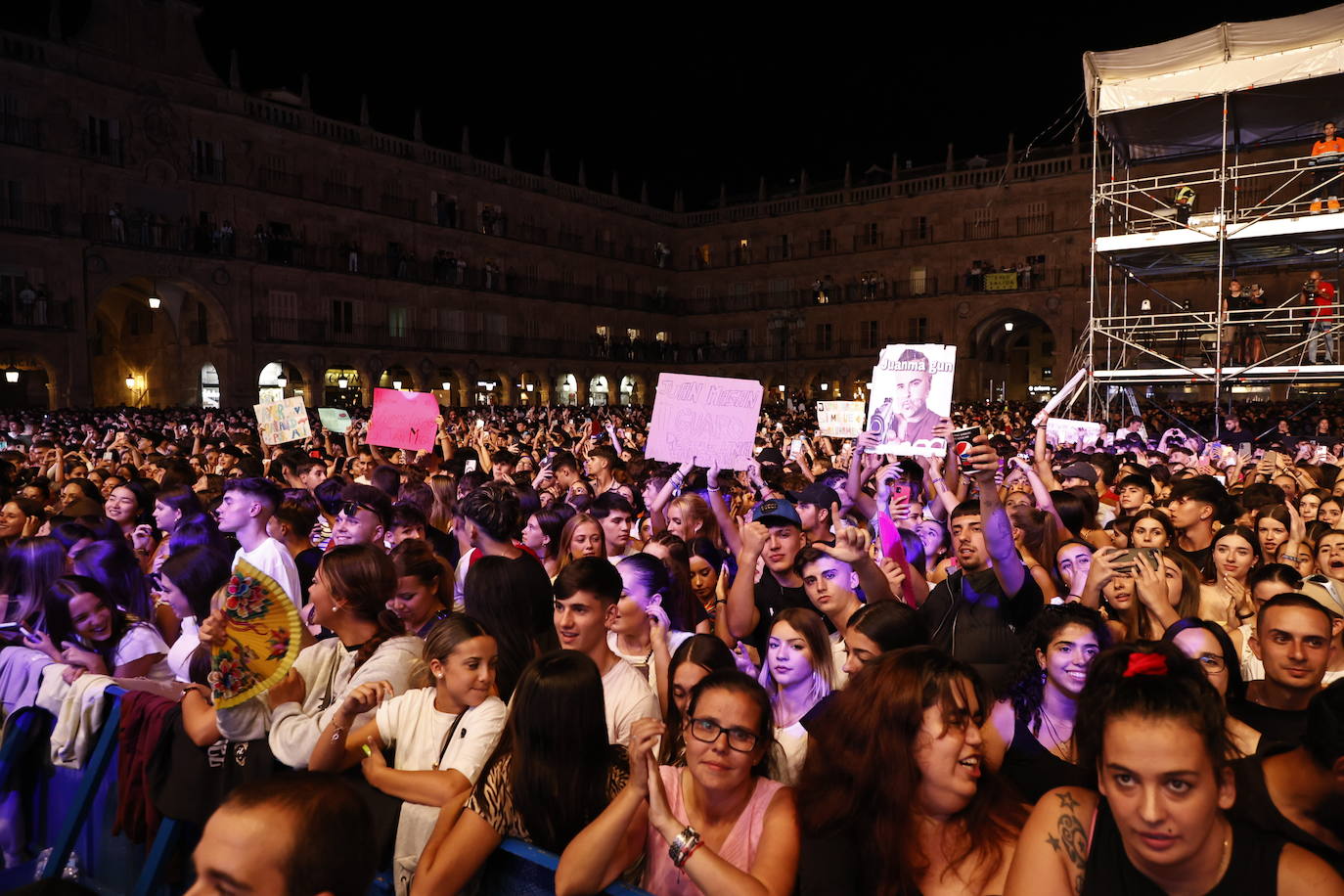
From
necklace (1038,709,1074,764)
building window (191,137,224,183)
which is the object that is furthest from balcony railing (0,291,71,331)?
necklace (1038,709,1074,764)

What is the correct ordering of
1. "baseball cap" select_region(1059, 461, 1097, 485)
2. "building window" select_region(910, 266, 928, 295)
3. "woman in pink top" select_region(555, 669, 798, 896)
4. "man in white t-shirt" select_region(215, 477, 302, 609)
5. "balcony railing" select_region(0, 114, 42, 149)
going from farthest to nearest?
"building window" select_region(910, 266, 928, 295), "balcony railing" select_region(0, 114, 42, 149), "baseball cap" select_region(1059, 461, 1097, 485), "man in white t-shirt" select_region(215, 477, 302, 609), "woman in pink top" select_region(555, 669, 798, 896)

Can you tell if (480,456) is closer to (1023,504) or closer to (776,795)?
(1023,504)

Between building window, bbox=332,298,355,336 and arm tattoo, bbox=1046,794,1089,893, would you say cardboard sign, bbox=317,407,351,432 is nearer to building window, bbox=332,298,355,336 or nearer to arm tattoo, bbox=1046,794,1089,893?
arm tattoo, bbox=1046,794,1089,893

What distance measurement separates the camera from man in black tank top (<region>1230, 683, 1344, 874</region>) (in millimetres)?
2289

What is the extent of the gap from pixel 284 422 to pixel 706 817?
34.3ft

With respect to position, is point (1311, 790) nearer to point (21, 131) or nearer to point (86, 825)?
point (86, 825)

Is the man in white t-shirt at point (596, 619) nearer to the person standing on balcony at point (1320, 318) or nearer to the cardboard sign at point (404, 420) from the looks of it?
the cardboard sign at point (404, 420)

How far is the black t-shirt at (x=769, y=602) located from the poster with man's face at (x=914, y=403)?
8.51 feet

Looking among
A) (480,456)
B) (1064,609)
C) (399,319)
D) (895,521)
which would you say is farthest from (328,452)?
(399,319)

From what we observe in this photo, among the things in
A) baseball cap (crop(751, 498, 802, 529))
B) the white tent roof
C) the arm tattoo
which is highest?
the white tent roof

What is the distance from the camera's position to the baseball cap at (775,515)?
199 inches

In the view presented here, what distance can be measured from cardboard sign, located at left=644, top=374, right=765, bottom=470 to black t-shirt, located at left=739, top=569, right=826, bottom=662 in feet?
6.91

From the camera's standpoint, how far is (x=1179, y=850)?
202 centimetres

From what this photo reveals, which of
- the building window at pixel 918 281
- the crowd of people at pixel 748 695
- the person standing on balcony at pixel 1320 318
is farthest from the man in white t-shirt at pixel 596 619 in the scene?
the building window at pixel 918 281
